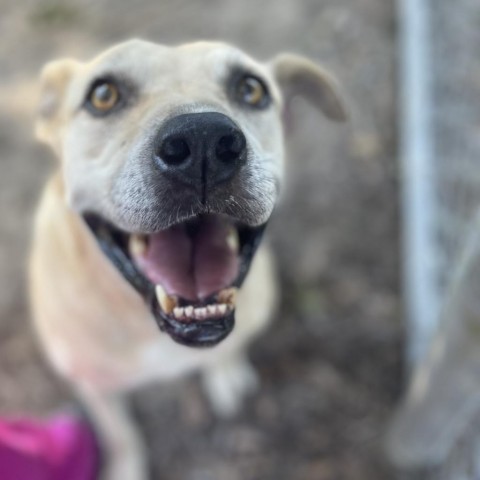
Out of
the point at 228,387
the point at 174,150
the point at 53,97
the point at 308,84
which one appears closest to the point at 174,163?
the point at 174,150

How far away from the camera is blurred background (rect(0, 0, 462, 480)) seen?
2793 mm

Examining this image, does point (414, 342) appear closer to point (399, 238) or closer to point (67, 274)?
point (399, 238)

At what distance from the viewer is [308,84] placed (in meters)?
2.18

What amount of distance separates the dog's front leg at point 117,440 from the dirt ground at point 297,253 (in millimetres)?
117

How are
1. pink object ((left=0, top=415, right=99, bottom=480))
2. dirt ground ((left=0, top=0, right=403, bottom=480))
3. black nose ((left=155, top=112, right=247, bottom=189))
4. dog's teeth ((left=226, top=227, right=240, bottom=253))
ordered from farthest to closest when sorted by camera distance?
dirt ground ((left=0, top=0, right=403, bottom=480)) → pink object ((left=0, top=415, right=99, bottom=480)) → dog's teeth ((left=226, top=227, right=240, bottom=253)) → black nose ((left=155, top=112, right=247, bottom=189))

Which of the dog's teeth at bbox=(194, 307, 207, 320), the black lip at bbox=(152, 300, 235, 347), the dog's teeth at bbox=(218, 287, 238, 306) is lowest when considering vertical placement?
the black lip at bbox=(152, 300, 235, 347)

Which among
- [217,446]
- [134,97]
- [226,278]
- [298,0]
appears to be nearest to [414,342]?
[217,446]

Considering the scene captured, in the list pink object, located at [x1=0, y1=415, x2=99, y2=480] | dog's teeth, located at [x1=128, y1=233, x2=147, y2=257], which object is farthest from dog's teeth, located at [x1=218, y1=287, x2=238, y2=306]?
pink object, located at [x1=0, y1=415, x2=99, y2=480]

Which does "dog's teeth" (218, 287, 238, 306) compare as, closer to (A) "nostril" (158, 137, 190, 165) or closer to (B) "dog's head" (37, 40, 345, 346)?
(B) "dog's head" (37, 40, 345, 346)

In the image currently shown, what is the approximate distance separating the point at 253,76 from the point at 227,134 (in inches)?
18.9

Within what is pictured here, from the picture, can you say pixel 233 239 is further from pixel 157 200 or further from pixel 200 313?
pixel 157 200

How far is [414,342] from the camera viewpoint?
9.48 feet

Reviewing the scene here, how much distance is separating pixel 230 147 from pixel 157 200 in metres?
0.22

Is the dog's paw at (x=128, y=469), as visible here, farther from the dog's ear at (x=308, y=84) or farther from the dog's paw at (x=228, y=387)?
the dog's ear at (x=308, y=84)
